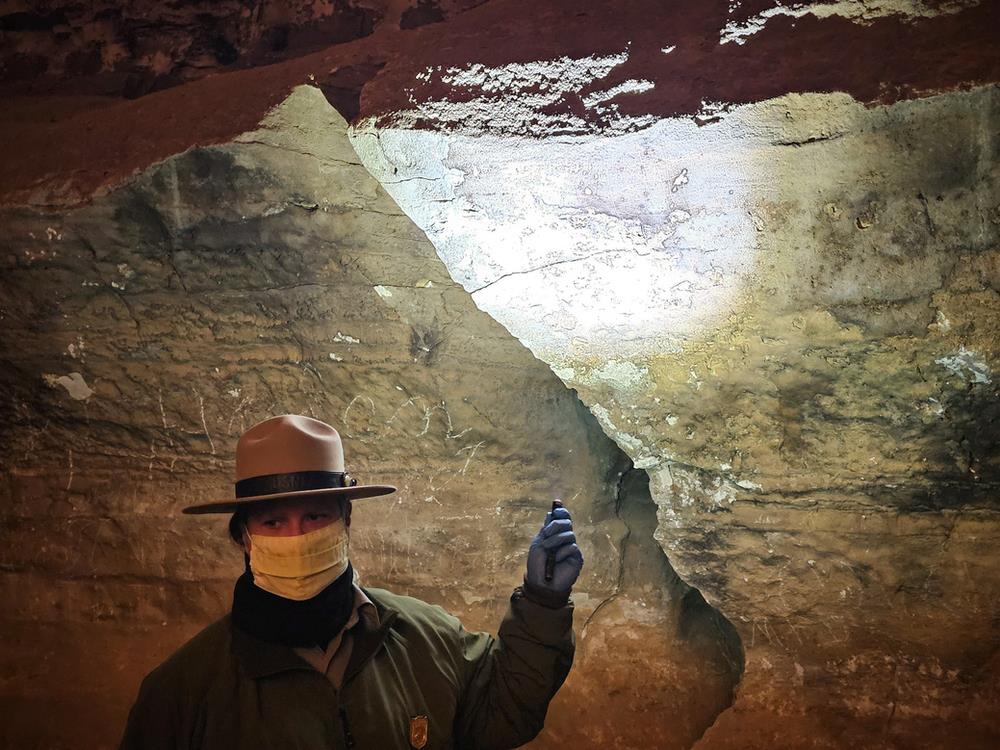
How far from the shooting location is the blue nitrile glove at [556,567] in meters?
1.83

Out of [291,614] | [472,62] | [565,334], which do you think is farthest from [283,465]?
[472,62]

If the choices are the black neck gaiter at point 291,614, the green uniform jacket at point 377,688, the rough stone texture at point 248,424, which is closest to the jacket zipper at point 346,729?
the green uniform jacket at point 377,688

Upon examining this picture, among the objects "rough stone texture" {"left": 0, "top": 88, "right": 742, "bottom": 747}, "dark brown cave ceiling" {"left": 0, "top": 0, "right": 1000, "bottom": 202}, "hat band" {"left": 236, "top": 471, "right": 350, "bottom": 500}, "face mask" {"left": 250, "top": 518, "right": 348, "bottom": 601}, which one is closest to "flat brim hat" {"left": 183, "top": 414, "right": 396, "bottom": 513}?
"hat band" {"left": 236, "top": 471, "right": 350, "bottom": 500}

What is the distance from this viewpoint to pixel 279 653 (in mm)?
1634

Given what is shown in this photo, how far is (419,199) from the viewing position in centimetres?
246

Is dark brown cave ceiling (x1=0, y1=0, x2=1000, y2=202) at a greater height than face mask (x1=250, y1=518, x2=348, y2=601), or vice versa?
dark brown cave ceiling (x1=0, y1=0, x2=1000, y2=202)

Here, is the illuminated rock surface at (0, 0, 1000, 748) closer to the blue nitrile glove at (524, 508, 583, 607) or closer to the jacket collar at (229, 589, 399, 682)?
the blue nitrile glove at (524, 508, 583, 607)

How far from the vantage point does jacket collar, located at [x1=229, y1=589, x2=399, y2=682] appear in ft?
5.29

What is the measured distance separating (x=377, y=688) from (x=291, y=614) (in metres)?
0.25

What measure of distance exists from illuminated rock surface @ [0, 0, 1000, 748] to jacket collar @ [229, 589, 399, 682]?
1199 millimetres

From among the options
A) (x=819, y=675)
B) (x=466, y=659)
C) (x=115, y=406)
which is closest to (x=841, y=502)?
(x=819, y=675)

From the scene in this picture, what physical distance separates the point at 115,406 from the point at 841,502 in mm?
2914

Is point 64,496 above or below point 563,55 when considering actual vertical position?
below

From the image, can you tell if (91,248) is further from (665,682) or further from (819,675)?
(819,675)
